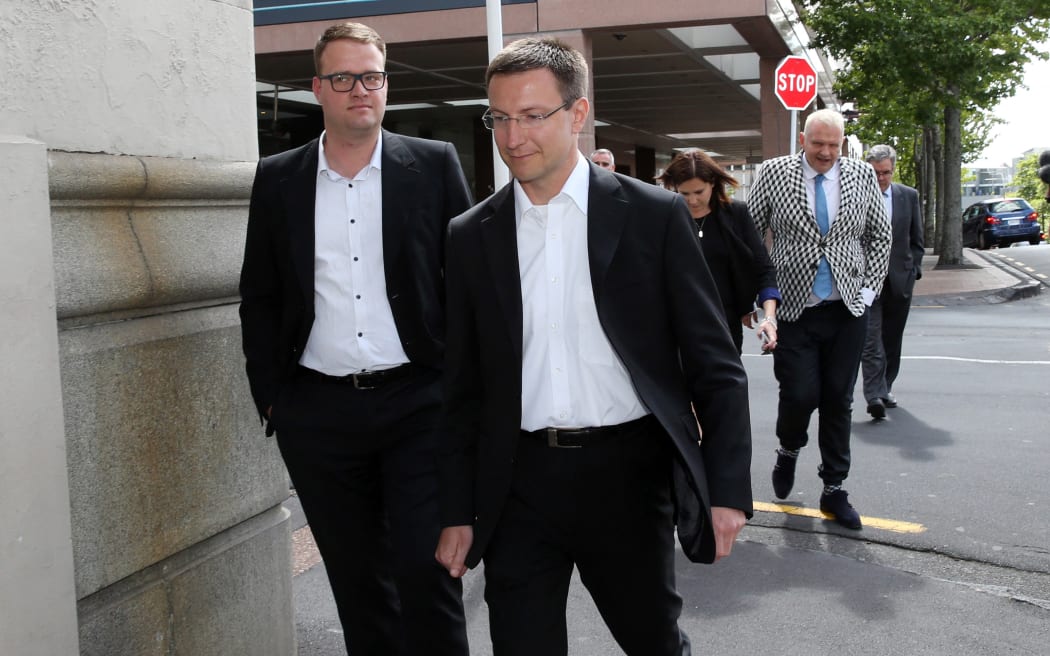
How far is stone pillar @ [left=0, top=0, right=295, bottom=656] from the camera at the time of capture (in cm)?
291

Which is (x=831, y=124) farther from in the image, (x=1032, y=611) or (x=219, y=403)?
(x=219, y=403)

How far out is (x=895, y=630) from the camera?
176 inches

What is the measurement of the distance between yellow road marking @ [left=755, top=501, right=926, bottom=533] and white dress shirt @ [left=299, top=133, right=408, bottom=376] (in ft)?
11.1

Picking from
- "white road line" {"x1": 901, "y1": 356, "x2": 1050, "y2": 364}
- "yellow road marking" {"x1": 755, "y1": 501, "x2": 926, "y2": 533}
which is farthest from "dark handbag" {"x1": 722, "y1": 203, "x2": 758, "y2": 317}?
"white road line" {"x1": 901, "y1": 356, "x2": 1050, "y2": 364}

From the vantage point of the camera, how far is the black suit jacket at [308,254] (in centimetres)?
345

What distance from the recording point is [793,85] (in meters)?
14.9

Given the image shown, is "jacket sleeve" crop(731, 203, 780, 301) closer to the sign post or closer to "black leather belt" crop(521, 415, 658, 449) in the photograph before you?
"black leather belt" crop(521, 415, 658, 449)

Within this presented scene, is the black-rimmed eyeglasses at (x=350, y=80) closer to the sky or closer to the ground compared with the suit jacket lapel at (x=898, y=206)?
closer to the sky

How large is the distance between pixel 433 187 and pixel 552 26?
15.3 metres

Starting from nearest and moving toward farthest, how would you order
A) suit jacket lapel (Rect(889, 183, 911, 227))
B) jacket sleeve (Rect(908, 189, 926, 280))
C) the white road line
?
suit jacket lapel (Rect(889, 183, 911, 227)) → jacket sleeve (Rect(908, 189, 926, 280)) → the white road line

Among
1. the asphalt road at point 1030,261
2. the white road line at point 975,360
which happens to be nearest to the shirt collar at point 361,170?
the white road line at point 975,360

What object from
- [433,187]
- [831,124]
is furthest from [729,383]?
[831,124]

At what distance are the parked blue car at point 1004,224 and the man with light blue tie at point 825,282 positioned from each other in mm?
39514

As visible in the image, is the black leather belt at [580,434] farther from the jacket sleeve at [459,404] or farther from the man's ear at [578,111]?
the man's ear at [578,111]
